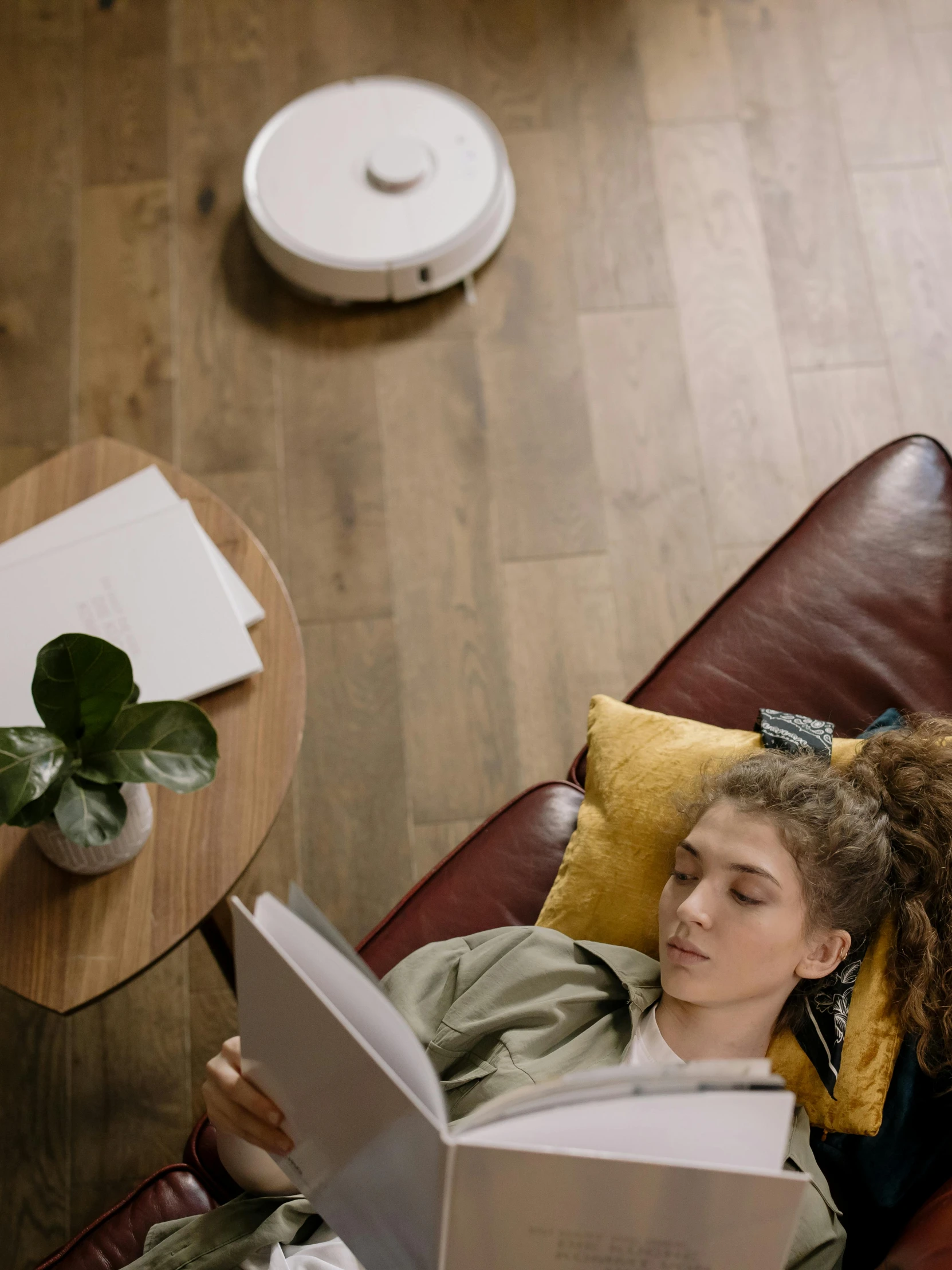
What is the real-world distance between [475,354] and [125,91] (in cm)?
98

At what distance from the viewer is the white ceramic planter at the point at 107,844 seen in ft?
3.92

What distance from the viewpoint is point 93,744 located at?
111 cm

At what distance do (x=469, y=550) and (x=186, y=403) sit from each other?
0.62 m

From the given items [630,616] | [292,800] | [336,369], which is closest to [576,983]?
[292,800]

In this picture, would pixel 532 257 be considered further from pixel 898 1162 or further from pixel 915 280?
pixel 898 1162

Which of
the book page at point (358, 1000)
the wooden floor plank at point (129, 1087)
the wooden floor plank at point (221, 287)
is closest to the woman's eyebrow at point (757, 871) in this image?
the book page at point (358, 1000)

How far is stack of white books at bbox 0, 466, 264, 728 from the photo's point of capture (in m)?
1.37

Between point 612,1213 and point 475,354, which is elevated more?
point 475,354

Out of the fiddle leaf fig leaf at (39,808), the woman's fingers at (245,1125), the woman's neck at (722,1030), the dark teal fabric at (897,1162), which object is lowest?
the dark teal fabric at (897,1162)

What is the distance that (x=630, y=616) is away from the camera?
205cm

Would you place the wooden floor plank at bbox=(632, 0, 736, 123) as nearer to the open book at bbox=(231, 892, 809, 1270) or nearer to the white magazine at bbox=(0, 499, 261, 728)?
the white magazine at bbox=(0, 499, 261, 728)

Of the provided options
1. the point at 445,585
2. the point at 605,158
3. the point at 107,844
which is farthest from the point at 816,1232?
the point at 605,158

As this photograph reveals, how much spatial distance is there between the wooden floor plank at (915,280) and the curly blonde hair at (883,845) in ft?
3.76

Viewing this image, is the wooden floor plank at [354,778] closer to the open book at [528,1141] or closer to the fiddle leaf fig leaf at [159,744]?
the fiddle leaf fig leaf at [159,744]
